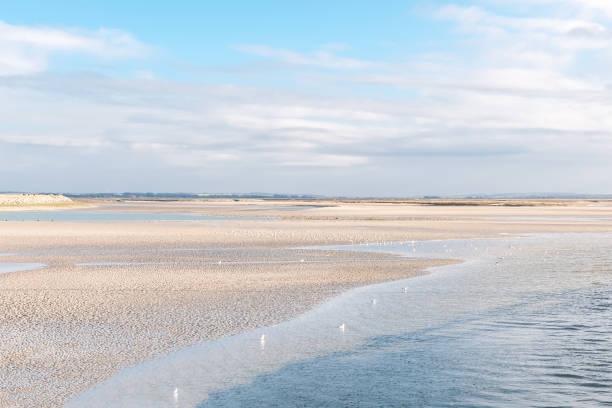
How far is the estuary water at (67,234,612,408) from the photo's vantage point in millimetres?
9680

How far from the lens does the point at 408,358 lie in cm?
1180

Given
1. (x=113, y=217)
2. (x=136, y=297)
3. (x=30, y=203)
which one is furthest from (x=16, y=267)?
(x=30, y=203)

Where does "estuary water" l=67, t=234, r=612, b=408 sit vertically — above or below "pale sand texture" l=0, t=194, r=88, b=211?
below

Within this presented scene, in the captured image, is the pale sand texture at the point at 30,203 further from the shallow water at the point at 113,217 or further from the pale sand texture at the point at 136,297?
the pale sand texture at the point at 136,297

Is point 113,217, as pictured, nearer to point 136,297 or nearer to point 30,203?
point 30,203

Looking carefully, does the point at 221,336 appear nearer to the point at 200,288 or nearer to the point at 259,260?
the point at 200,288

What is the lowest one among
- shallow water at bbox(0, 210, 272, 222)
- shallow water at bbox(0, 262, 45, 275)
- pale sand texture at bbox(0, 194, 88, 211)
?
shallow water at bbox(0, 262, 45, 275)

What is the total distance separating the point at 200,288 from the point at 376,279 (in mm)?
6474

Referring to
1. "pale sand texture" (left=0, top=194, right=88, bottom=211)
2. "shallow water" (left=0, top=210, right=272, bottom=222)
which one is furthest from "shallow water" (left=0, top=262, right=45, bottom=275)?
"pale sand texture" (left=0, top=194, right=88, bottom=211)

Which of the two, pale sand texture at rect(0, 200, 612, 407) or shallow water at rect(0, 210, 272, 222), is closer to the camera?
pale sand texture at rect(0, 200, 612, 407)

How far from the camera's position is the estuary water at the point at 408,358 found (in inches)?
381

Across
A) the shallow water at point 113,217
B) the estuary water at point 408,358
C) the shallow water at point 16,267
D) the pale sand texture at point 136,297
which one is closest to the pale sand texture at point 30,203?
the shallow water at point 113,217

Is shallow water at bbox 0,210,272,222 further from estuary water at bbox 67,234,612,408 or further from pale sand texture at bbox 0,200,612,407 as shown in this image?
estuary water at bbox 67,234,612,408

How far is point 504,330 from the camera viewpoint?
14008 mm
